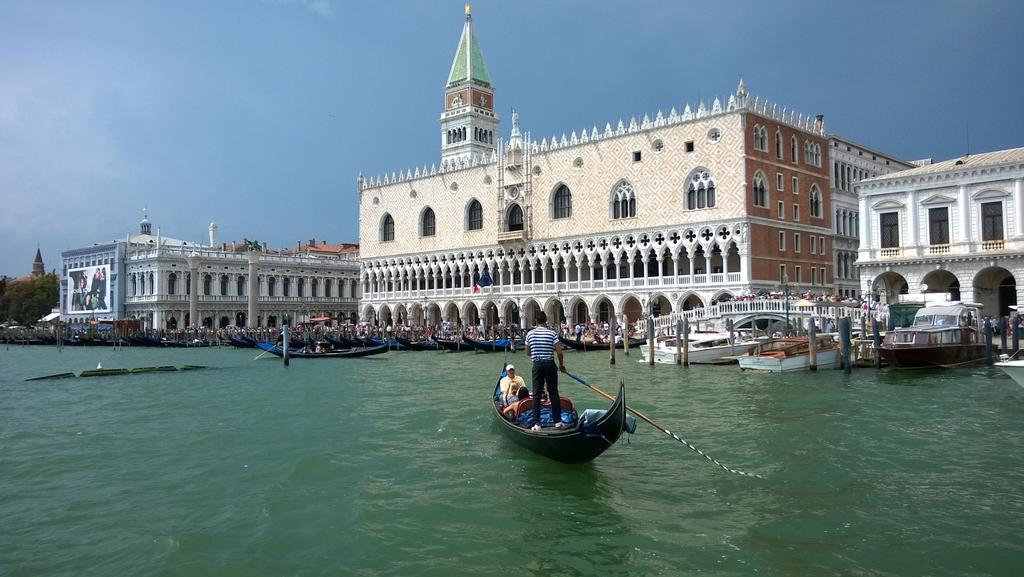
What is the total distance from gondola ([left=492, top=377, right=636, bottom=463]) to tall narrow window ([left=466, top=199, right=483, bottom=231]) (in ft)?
102

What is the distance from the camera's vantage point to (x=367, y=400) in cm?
1423

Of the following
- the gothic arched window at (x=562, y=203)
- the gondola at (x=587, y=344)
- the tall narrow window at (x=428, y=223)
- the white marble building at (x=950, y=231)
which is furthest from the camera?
the tall narrow window at (x=428, y=223)

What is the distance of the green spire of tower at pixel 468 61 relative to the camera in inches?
2045

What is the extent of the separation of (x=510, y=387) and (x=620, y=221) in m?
23.7

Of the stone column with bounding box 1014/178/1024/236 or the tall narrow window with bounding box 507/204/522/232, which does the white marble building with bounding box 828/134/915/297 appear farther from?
the tall narrow window with bounding box 507/204/522/232

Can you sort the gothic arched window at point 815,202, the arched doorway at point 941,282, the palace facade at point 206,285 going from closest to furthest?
the arched doorway at point 941,282 < the gothic arched window at point 815,202 < the palace facade at point 206,285

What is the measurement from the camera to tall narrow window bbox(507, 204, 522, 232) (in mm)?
37062

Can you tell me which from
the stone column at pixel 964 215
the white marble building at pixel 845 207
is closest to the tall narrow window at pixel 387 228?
the white marble building at pixel 845 207

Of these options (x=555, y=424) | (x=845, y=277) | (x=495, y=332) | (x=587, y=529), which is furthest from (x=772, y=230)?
(x=587, y=529)

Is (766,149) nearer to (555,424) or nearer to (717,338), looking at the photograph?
(717,338)

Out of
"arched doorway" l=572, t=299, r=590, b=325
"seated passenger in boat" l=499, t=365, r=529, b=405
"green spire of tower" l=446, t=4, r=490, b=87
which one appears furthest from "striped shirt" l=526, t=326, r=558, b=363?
"green spire of tower" l=446, t=4, r=490, b=87

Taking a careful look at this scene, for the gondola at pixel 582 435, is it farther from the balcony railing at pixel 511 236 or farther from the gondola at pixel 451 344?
the balcony railing at pixel 511 236

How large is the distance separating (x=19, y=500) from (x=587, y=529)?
16.9 feet

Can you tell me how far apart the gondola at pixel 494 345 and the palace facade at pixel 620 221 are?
12.9 ft
